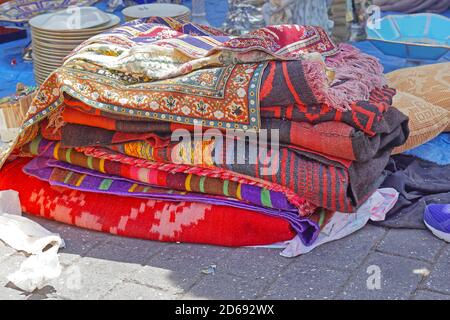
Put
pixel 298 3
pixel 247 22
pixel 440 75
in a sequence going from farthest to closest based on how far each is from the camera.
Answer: pixel 247 22 → pixel 298 3 → pixel 440 75

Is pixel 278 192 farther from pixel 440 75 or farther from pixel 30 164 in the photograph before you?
pixel 440 75

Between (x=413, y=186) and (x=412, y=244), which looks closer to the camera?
(x=412, y=244)

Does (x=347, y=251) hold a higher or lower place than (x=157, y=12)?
lower

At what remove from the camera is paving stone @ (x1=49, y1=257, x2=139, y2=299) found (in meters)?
2.27

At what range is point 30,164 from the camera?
2850 millimetres

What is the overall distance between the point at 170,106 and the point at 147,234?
46 centimetres

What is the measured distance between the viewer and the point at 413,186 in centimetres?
279

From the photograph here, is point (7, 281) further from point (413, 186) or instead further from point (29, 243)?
point (413, 186)

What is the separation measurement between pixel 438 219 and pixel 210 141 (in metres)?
0.83

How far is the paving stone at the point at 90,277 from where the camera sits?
89.2 inches

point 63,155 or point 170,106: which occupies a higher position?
point 170,106

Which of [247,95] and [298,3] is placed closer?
[247,95]

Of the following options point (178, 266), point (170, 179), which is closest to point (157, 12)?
point (170, 179)

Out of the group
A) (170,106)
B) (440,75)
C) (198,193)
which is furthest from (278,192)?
(440,75)
